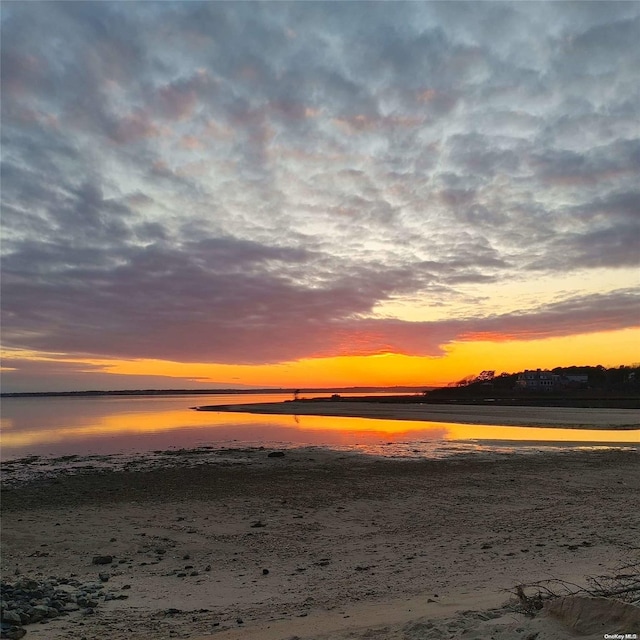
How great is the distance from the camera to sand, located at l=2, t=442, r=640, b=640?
6387 mm

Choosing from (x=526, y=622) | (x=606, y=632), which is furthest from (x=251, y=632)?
(x=606, y=632)

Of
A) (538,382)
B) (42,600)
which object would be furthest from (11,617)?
(538,382)

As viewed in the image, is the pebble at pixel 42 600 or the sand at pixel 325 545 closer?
the sand at pixel 325 545

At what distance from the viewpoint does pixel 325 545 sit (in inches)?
397

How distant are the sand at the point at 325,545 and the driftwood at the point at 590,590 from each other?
0.82 feet

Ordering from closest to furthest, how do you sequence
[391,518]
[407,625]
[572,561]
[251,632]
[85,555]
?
[407,625] < [251,632] < [572,561] < [85,555] < [391,518]

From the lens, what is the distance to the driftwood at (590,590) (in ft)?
17.7

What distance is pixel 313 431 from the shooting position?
39156 mm

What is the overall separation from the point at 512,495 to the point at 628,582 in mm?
7996

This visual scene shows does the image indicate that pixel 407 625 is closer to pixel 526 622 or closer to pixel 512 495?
pixel 526 622

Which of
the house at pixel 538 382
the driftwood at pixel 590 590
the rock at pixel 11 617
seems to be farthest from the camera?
the house at pixel 538 382

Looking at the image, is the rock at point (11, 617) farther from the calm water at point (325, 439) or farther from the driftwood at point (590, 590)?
the calm water at point (325, 439)

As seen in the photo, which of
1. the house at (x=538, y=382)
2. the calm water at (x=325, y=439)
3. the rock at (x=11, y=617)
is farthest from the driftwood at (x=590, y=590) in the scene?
the house at (x=538, y=382)

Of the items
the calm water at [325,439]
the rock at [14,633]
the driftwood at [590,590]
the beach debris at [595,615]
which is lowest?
the calm water at [325,439]
